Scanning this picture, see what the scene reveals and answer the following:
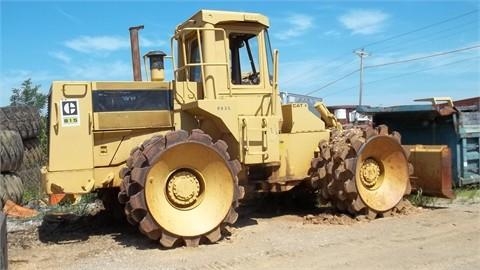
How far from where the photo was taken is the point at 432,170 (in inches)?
352

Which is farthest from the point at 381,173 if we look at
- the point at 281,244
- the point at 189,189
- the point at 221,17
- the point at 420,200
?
the point at 221,17

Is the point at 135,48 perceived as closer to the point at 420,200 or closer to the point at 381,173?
the point at 381,173

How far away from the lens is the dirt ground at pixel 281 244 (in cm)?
582

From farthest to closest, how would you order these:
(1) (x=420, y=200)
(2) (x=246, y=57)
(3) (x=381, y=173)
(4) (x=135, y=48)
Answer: (4) (x=135, y=48) < (1) (x=420, y=200) < (3) (x=381, y=173) < (2) (x=246, y=57)

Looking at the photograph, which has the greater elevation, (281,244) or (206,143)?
(206,143)

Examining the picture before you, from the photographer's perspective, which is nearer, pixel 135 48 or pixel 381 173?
pixel 381 173

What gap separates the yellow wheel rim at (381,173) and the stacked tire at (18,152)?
6436 millimetres

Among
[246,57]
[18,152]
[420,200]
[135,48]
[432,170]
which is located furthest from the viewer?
[18,152]

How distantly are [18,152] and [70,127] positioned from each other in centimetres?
500

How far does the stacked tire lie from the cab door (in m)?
3.83

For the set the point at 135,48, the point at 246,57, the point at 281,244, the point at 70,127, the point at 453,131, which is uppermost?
the point at 135,48

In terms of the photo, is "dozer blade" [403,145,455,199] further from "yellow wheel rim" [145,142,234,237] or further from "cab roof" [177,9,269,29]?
"yellow wheel rim" [145,142,234,237]

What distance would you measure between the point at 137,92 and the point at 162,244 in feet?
6.69

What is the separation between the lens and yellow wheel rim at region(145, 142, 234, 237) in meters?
6.62
